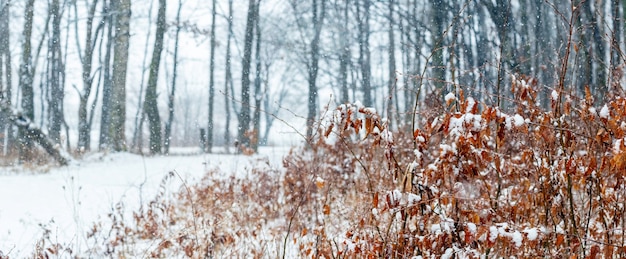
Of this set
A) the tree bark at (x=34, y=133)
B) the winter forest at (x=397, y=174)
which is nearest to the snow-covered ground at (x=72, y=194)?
the winter forest at (x=397, y=174)

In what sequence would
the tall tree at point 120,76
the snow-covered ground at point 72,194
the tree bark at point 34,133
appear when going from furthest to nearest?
the tall tree at point 120,76 < the tree bark at point 34,133 < the snow-covered ground at point 72,194

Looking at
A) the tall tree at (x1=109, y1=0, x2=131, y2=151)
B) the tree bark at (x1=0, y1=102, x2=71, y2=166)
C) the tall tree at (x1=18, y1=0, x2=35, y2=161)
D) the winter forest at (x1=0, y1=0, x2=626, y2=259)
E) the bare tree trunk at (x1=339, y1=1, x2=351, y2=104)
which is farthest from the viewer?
the bare tree trunk at (x1=339, y1=1, x2=351, y2=104)

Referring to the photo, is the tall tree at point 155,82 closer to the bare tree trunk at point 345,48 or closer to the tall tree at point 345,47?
the tall tree at point 345,47

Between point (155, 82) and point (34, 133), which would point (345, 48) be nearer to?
point (155, 82)

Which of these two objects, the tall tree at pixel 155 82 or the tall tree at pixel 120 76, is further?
the tall tree at pixel 155 82

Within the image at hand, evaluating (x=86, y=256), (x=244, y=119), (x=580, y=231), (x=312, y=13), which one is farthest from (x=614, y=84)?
(x=312, y=13)

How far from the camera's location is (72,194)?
17.9 feet

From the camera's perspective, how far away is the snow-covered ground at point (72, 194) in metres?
5.21

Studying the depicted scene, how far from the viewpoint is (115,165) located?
1188 cm

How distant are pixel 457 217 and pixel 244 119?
1543 cm

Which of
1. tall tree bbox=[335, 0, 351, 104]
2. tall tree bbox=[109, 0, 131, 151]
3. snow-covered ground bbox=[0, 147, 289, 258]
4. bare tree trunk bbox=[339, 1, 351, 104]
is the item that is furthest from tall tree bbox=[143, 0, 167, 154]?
bare tree trunk bbox=[339, 1, 351, 104]

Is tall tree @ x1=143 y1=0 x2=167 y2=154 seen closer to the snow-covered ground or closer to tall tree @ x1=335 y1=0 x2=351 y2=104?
the snow-covered ground

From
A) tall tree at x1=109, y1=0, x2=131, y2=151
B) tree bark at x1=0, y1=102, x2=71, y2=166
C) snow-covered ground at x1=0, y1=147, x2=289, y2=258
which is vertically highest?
tall tree at x1=109, y1=0, x2=131, y2=151

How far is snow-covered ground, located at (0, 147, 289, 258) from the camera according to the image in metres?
5.21
